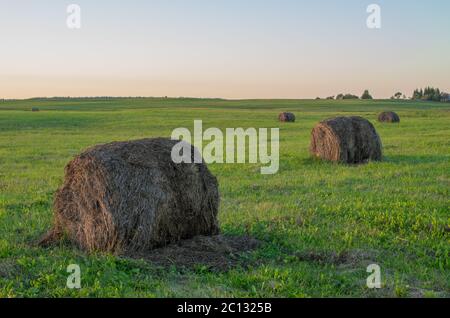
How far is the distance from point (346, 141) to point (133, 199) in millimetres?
12081

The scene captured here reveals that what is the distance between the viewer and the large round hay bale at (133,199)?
304 inches

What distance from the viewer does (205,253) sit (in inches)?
305

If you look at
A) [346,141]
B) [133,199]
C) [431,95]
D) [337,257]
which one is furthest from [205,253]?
[431,95]

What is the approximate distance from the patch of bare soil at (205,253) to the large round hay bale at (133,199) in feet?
0.74

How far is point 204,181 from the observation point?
28.1 ft

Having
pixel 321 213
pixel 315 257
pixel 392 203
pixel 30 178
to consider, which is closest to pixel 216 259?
pixel 315 257

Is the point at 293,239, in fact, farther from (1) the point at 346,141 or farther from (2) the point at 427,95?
(2) the point at 427,95

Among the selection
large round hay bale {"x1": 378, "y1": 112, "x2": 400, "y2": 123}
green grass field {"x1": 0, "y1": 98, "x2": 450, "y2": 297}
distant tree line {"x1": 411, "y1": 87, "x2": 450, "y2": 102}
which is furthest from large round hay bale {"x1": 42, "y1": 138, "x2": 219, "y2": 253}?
distant tree line {"x1": 411, "y1": 87, "x2": 450, "y2": 102}

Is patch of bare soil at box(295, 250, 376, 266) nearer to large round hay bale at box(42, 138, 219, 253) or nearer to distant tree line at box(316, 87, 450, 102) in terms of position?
large round hay bale at box(42, 138, 219, 253)

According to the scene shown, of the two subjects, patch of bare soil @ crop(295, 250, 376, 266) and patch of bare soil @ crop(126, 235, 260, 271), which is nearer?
patch of bare soil @ crop(126, 235, 260, 271)

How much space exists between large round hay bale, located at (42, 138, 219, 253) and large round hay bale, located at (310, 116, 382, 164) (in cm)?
1054

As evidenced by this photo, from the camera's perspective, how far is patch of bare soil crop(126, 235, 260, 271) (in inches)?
Result: 289
